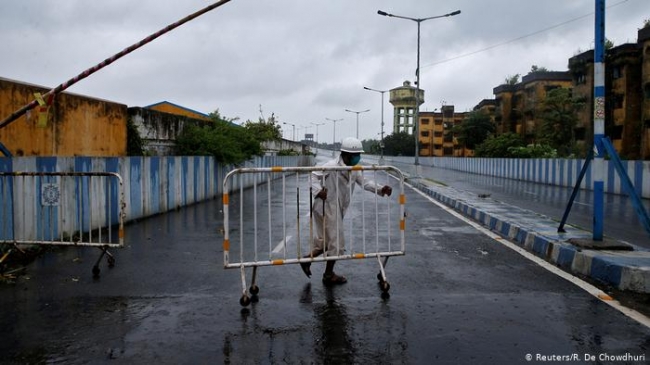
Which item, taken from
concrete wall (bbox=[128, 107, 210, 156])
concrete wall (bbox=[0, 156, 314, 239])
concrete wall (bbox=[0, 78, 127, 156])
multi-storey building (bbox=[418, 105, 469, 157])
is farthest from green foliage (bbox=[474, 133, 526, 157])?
concrete wall (bbox=[0, 78, 127, 156])

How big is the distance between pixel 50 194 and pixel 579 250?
7.22m

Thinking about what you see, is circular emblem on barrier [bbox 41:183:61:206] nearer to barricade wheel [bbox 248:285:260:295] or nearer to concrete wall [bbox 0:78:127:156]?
concrete wall [bbox 0:78:127:156]

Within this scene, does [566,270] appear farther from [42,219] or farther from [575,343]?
[42,219]

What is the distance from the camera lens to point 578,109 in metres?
52.2

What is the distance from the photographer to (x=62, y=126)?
36.8 feet

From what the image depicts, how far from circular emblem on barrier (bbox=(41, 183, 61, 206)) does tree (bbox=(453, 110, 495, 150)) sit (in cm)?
7633

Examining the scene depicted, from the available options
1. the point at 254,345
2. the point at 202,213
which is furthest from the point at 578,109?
the point at 254,345

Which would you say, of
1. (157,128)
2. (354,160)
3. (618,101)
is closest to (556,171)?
(157,128)

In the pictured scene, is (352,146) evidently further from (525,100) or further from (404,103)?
(404,103)

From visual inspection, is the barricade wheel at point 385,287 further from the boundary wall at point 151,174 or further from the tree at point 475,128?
the tree at point 475,128

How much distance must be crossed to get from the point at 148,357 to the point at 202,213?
9981 millimetres

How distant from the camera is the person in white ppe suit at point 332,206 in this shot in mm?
6000

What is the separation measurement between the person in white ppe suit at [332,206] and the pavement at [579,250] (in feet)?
8.65

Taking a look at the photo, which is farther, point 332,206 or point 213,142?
point 213,142
